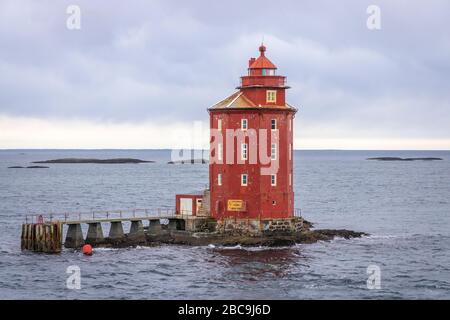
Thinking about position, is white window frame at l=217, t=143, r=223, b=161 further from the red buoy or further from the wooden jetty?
the red buoy

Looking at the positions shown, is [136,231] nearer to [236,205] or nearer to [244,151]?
[236,205]

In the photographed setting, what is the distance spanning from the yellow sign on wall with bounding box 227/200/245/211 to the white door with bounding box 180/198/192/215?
3975 mm

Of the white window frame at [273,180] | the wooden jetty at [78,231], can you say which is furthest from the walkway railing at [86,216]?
A: the white window frame at [273,180]

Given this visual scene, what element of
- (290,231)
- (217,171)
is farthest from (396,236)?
(217,171)

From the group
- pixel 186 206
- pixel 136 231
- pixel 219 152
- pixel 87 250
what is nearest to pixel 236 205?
pixel 219 152

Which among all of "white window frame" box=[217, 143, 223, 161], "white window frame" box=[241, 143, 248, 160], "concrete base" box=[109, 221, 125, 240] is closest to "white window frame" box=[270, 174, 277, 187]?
"white window frame" box=[241, 143, 248, 160]

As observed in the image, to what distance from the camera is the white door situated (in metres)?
64.5

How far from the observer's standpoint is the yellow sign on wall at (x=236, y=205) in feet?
201

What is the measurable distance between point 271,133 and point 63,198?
6353cm

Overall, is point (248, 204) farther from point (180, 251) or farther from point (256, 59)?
point (256, 59)

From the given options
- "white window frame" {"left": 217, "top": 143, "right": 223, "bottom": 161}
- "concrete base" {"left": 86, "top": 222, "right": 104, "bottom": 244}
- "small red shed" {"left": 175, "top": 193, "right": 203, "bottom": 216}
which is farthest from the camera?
"small red shed" {"left": 175, "top": 193, "right": 203, "bottom": 216}

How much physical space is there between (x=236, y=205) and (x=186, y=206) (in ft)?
15.9
